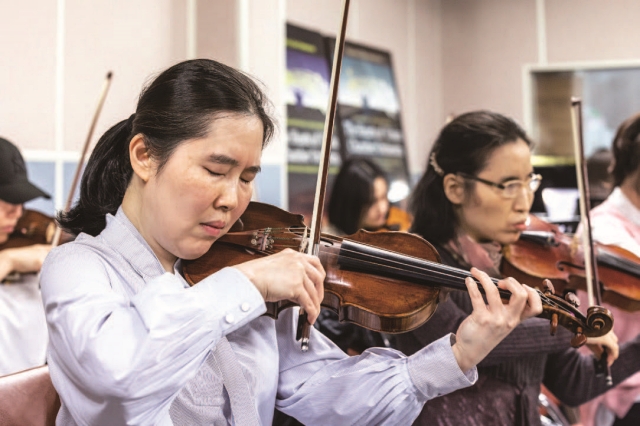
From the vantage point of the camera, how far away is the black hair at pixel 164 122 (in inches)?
46.6

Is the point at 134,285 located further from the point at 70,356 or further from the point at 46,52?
the point at 46,52

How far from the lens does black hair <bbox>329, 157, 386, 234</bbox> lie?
3557 mm

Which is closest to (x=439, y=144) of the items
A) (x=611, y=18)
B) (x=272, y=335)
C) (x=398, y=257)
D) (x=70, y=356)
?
(x=398, y=257)

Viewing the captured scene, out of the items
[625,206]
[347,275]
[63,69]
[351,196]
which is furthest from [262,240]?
[63,69]

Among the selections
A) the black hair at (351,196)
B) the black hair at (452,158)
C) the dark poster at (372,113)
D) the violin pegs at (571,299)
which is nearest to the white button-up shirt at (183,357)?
the violin pegs at (571,299)

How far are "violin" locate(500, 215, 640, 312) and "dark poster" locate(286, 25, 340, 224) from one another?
2766mm

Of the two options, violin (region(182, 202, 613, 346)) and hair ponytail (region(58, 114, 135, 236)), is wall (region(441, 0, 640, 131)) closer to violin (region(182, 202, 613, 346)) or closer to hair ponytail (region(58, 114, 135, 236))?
violin (region(182, 202, 613, 346))

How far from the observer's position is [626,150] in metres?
2.39

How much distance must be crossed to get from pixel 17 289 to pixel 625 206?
1.97m

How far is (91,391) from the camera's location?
38.3 inches

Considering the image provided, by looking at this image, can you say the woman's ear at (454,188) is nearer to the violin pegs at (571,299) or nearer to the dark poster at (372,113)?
the violin pegs at (571,299)

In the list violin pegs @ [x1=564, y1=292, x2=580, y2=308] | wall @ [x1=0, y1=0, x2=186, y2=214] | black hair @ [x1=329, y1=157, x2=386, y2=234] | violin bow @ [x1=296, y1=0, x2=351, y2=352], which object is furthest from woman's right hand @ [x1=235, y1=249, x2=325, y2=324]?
black hair @ [x1=329, y1=157, x2=386, y2=234]

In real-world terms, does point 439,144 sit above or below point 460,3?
below

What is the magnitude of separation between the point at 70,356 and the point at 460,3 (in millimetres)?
6483
